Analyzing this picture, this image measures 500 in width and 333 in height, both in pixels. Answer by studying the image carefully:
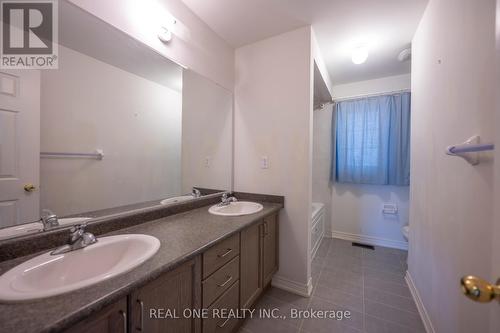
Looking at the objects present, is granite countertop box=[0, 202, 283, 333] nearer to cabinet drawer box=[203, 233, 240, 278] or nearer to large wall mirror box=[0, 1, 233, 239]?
cabinet drawer box=[203, 233, 240, 278]

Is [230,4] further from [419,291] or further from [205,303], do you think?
[419,291]

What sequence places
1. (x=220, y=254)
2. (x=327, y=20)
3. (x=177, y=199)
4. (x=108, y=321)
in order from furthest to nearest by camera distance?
(x=327, y=20), (x=177, y=199), (x=220, y=254), (x=108, y=321)

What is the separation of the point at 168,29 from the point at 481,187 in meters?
2.04

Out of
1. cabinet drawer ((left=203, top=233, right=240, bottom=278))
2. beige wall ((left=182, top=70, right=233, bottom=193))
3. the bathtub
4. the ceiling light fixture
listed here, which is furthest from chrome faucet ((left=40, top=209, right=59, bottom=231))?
the ceiling light fixture

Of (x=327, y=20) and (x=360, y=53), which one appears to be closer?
(x=327, y=20)

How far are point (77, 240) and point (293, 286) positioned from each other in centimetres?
174

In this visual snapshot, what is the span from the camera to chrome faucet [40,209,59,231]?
883 millimetres

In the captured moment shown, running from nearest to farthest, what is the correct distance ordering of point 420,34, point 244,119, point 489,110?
point 489,110, point 420,34, point 244,119

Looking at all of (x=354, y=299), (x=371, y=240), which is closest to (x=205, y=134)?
(x=354, y=299)

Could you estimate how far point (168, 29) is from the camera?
1421 millimetres

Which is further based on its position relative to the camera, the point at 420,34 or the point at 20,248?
the point at 420,34

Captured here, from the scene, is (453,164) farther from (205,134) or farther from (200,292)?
(205,134)

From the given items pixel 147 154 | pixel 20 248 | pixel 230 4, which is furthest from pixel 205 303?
pixel 230 4

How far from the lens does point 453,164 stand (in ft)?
3.45
